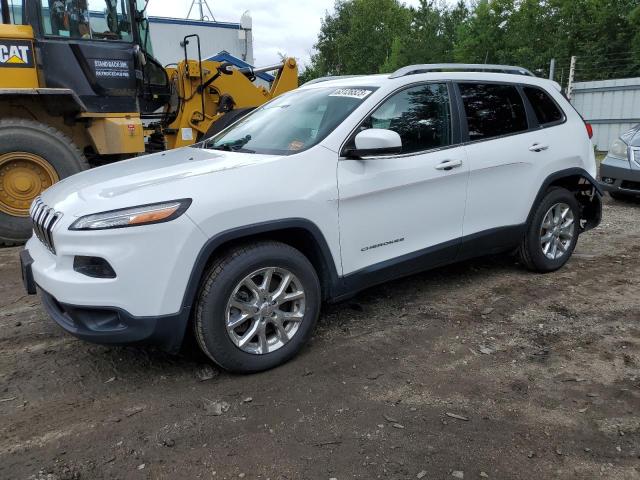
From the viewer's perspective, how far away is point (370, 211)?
139 inches

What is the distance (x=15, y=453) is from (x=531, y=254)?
13.5 feet

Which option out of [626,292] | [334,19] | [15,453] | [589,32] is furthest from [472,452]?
[334,19]

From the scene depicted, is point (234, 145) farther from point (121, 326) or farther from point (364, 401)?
point (364, 401)

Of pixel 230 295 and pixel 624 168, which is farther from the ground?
pixel 624 168

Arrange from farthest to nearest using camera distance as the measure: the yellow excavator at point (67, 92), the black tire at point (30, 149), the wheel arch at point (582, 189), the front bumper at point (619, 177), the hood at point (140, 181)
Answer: the front bumper at point (619, 177)
the yellow excavator at point (67, 92)
the black tire at point (30, 149)
the wheel arch at point (582, 189)
the hood at point (140, 181)

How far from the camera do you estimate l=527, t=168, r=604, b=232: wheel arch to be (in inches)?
184

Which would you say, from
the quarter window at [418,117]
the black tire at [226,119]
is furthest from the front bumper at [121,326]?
the black tire at [226,119]

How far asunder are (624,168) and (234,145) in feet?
21.5

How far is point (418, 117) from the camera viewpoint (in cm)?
391

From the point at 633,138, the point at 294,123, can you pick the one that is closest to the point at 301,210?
the point at 294,123

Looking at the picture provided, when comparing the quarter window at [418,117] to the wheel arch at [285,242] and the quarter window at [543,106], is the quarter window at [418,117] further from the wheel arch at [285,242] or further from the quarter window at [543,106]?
the quarter window at [543,106]

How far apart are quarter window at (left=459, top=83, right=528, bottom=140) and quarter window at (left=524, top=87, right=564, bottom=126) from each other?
0.52 feet

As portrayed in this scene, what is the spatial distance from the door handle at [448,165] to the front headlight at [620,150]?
5367 mm

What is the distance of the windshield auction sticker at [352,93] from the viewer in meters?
3.69
